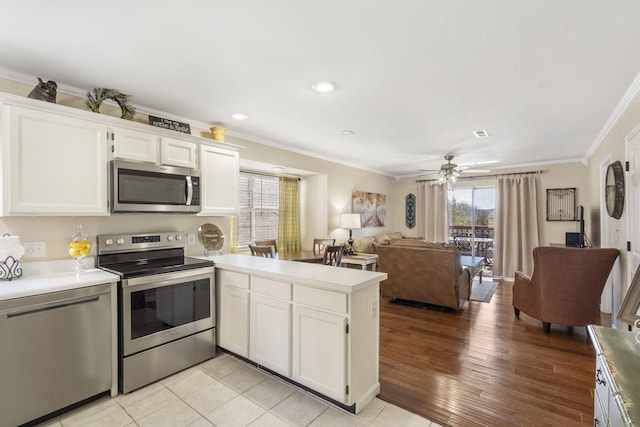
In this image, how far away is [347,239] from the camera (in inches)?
247

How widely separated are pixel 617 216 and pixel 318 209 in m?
4.02

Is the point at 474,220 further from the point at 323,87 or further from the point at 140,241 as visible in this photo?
the point at 140,241

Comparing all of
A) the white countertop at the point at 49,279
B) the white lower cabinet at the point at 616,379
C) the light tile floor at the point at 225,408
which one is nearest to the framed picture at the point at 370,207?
the light tile floor at the point at 225,408

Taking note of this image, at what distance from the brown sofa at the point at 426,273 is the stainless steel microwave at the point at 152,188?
2899 millimetres

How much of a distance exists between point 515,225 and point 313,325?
581cm

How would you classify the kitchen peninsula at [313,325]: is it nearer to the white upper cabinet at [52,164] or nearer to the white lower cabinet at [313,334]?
the white lower cabinet at [313,334]

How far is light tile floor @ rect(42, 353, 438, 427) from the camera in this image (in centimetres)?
201

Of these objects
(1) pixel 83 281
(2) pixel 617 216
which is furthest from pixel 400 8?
(2) pixel 617 216

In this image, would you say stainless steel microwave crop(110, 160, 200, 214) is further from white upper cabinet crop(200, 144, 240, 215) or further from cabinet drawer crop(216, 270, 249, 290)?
cabinet drawer crop(216, 270, 249, 290)

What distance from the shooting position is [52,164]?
2244mm

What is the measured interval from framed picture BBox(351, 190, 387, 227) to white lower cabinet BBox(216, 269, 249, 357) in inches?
154

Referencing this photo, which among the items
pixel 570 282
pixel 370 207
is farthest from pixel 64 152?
pixel 370 207

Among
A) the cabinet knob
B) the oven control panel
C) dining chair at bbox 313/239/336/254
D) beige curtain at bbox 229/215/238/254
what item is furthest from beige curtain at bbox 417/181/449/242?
the cabinet knob

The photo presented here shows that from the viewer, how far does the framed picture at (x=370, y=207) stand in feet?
21.2
